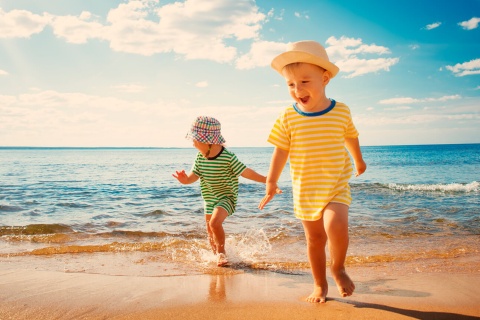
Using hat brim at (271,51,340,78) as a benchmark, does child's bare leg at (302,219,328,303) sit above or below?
below

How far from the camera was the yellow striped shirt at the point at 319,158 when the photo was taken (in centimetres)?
282

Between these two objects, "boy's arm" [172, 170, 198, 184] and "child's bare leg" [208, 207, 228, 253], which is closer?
"boy's arm" [172, 170, 198, 184]

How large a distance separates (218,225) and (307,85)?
7.53ft

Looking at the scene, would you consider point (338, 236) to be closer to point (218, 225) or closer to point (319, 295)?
point (319, 295)

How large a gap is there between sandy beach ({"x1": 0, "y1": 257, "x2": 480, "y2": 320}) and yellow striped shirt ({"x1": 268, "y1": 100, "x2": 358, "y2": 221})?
782 millimetres

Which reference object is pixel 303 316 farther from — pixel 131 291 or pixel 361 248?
pixel 361 248

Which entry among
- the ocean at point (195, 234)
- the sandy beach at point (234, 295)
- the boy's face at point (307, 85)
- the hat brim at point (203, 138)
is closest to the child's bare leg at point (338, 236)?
the sandy beach at point (234, 295)

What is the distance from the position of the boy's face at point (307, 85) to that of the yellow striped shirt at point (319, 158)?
0.08 m

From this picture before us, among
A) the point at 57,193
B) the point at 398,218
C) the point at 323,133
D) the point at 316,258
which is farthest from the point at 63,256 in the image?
the point at 57,193

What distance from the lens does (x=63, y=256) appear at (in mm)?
4859

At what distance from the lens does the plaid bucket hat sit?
448 cm

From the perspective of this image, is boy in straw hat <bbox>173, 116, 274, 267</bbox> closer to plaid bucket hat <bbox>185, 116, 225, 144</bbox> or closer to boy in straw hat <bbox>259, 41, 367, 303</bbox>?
plaid bucket hat <bbox>185, 116, 225, 144</bbox>

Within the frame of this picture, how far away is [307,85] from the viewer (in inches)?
111

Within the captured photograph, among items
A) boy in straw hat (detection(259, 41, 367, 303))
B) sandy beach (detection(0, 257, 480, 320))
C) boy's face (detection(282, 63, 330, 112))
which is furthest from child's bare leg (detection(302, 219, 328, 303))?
boy's face (detection(282, 63, 330, 112))
